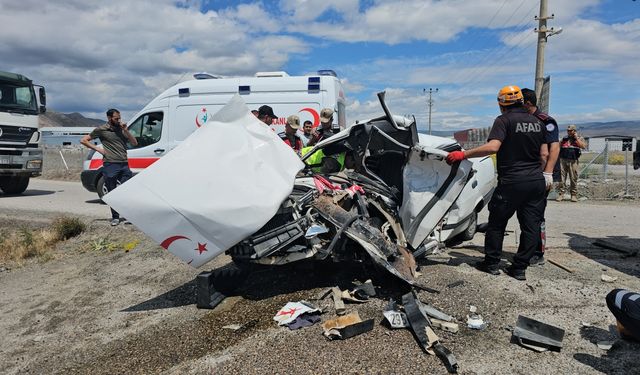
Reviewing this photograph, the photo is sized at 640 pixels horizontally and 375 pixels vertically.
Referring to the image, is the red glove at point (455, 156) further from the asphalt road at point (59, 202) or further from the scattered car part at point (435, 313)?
the asphalt road at point (59, 202)

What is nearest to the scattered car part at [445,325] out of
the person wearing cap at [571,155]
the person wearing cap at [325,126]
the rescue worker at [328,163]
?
the rescue worker at [328,163]

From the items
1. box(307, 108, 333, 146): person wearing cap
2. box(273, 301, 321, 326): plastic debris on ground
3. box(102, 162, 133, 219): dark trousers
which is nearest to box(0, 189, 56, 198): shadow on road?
box(102, 162, 133, 219): dark trousers

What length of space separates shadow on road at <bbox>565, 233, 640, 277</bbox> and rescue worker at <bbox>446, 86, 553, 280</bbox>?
125 centimetres

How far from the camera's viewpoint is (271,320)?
12.3 feet

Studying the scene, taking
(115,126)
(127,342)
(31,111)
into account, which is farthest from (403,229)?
(31,111)

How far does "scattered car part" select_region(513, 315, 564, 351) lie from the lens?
3143mm

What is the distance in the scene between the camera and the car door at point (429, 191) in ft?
14.6

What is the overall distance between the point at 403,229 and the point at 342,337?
1571mm

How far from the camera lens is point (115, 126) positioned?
731 centimetres

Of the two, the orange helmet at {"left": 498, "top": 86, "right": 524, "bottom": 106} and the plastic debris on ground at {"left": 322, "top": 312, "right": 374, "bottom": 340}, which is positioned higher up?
the orange helmet at {"left": 498, "top": 86, "right": 524, "bottom": 106}

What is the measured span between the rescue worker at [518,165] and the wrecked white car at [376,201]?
332 millimetres

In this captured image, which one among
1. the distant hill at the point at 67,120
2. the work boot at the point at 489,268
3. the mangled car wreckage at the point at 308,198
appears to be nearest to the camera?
the mangled car wreckage at the point at 308,198

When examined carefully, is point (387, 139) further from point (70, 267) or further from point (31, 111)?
point (31, 111)

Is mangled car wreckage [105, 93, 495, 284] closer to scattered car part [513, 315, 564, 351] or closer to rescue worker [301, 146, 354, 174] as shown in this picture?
rescue worker [301, 146, 354, 174]
